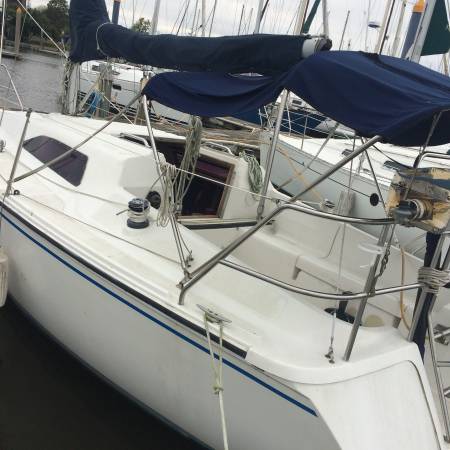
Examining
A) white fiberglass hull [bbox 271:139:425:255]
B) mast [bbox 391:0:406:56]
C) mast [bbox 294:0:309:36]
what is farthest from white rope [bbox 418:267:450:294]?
mast [bbox 391:0:406:56]

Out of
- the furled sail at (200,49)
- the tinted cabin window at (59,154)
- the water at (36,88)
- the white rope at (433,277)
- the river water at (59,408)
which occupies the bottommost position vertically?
the river water at (59,408)

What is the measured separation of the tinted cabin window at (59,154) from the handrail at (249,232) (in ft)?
5.62

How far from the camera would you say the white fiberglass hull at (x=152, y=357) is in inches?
88.4

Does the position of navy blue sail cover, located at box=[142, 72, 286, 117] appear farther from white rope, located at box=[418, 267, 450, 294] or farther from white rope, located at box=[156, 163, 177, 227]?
white rope, located at box=[418, 267, 450, 294]

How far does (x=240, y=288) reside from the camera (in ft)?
9.16

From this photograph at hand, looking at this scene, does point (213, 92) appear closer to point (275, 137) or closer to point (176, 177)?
point (176, 177)

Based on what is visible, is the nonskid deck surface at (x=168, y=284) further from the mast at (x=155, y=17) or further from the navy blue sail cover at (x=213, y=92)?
the mast at (x=155, y=17)

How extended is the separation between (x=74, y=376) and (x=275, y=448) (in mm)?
1864

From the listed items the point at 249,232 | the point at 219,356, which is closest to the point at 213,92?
the point at 249,232

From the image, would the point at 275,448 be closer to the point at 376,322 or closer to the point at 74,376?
→ the point at 376,322

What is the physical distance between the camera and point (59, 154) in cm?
409

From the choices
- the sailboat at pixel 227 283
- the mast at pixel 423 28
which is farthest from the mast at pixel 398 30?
the sailboat at pixel 227 283

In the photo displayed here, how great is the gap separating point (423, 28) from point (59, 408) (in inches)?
203

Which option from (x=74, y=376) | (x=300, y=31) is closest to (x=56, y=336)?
(x=74, y=376)
